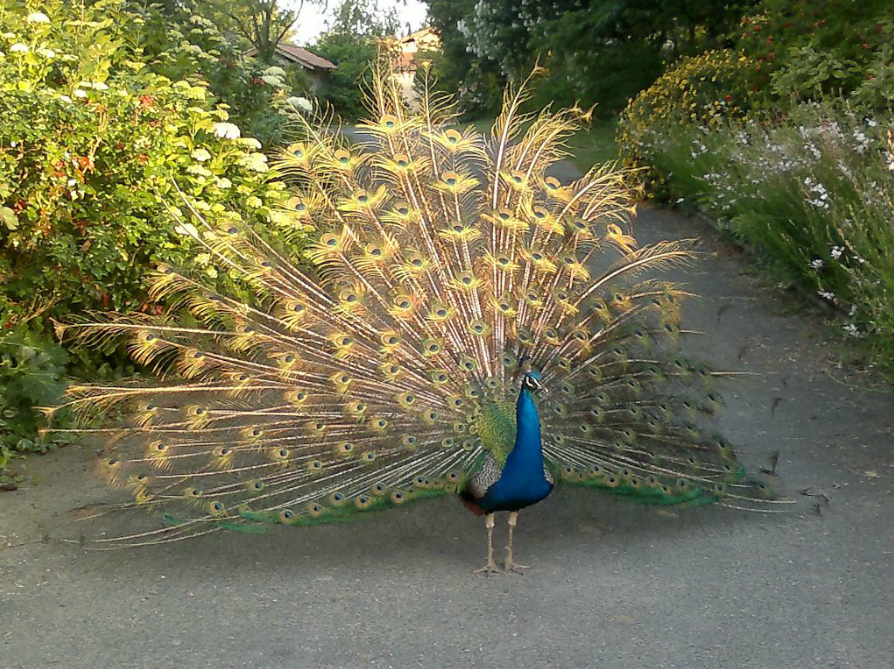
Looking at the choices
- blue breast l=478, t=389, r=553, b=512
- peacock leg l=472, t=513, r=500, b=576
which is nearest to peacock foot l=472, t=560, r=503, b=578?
peacock leg l=472, t=513, r=500, b=576

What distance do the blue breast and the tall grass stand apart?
2.90 metres

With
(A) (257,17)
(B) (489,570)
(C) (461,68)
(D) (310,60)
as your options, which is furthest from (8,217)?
(D) (310,60)

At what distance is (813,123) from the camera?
961cm

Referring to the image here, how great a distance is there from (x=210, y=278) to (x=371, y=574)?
2.92 m

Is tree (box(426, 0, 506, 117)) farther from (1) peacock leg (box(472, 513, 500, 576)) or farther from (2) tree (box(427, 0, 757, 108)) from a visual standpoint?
(1) peacock leg (box(472, 513, 500, 576))

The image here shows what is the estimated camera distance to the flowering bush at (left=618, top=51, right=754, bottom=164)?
14.9 metres

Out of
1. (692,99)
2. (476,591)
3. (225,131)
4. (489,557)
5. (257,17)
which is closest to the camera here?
(476,591)

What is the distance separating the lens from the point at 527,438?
14.6 ft

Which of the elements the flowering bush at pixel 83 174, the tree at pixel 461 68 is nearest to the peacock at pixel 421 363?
the flowering bush at pixel 83 174

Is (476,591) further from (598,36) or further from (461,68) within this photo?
(461,68)

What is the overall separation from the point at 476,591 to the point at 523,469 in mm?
715

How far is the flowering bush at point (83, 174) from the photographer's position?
21.2ft

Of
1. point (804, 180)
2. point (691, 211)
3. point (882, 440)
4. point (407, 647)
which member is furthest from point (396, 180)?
point (691, 211)

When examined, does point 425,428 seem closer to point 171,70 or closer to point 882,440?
point 882,440
